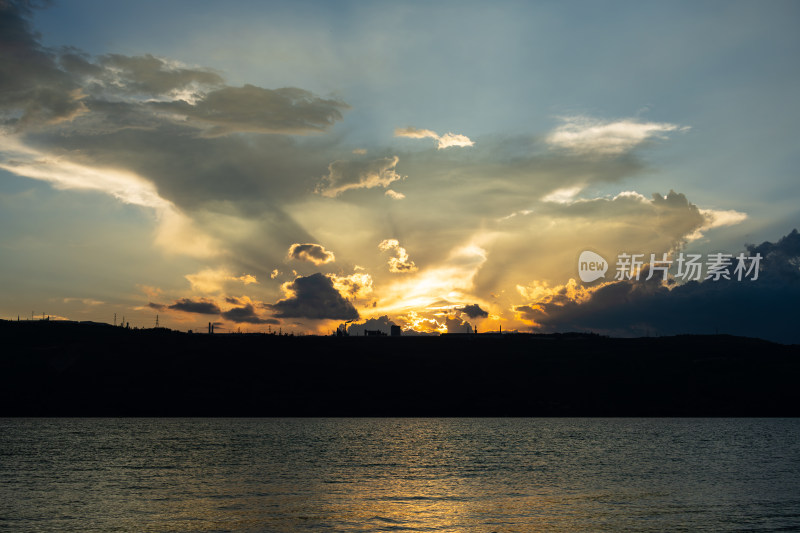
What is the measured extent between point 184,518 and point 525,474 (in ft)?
148

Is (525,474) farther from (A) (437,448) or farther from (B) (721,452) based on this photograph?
(B) (721,452)

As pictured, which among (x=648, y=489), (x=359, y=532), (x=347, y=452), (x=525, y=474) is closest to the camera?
(x=359, y=532)

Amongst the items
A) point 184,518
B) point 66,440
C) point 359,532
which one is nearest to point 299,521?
point 359,532

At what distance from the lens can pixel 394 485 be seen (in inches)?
2825

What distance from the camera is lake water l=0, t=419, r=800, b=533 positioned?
50.8 metres

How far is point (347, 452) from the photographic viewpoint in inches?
4444

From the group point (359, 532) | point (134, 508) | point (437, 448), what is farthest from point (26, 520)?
point (437, 448)

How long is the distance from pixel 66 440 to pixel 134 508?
3557 inches

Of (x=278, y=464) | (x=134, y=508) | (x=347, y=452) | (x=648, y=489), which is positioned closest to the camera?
(x=134, y=508)

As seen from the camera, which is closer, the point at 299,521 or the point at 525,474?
the point at 299,521

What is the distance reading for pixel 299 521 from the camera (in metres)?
50.3

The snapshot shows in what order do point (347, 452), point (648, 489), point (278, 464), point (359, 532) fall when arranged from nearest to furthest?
point (359, 532) < point (648, 489) < point (278, 464) < point (347, 452)

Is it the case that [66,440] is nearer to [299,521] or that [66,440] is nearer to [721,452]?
[299,521]

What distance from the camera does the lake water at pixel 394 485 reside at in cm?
5081
